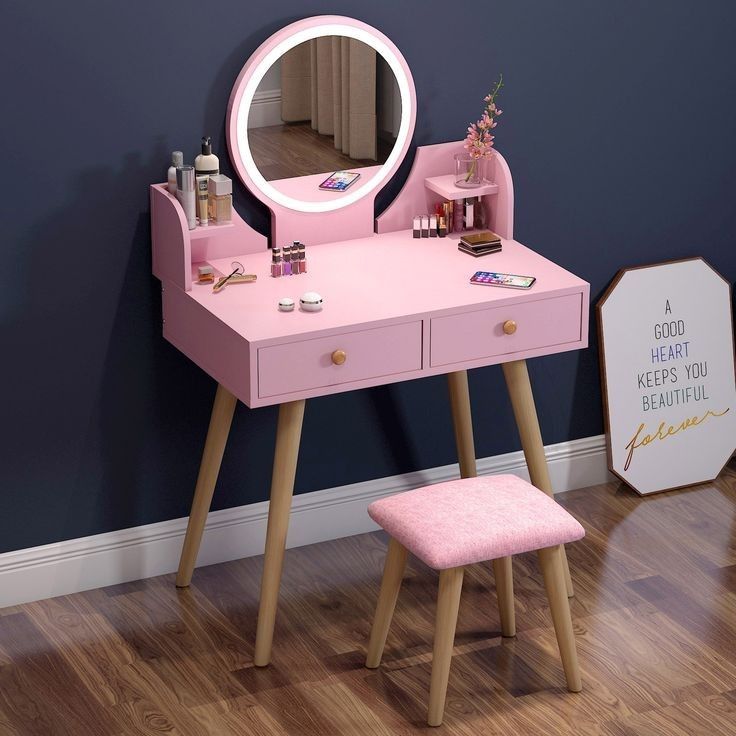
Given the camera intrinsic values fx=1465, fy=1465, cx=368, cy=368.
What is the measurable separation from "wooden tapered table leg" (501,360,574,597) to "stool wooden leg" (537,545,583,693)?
9.8 inches

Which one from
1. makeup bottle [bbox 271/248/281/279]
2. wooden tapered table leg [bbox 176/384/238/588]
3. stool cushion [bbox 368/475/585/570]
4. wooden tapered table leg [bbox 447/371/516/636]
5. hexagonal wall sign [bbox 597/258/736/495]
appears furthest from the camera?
hexagonal wall sign [bbox 597/258/736/495]

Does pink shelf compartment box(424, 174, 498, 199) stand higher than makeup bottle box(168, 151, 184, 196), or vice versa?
makeup bottle box(168, 151, 184, 196)

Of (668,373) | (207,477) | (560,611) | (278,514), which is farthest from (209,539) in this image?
(668,373)

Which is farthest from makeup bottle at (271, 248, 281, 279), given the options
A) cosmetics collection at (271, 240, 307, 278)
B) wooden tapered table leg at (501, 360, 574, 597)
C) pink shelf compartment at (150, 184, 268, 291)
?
wooden tapered table leg at (501, 360, 574, 597)

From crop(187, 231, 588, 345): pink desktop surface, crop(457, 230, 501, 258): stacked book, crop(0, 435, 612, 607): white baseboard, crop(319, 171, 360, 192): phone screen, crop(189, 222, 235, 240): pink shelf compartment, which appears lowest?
crop(0, 435, 612, 607): white baseboard

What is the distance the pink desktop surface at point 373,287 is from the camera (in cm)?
305

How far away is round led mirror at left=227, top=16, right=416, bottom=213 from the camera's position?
330 centimetres

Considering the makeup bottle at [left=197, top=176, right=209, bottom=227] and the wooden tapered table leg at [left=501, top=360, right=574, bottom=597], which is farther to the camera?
the wooden tapered table leg at [left=501, top=360, right=574, bottom=597]

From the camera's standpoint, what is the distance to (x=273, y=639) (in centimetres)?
334

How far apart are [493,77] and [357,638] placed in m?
1.39

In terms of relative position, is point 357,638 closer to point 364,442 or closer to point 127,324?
point 364,442

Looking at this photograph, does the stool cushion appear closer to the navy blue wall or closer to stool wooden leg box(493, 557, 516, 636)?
stool wooden leg box(493, 557, 516, 636)

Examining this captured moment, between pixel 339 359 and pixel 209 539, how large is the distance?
828 millimetres

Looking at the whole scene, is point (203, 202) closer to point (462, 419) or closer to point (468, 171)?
point (468, 171)
